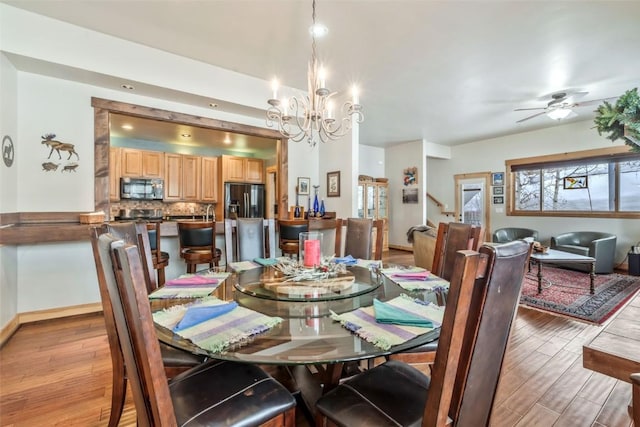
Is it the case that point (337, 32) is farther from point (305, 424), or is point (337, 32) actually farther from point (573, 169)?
point (573, 169)

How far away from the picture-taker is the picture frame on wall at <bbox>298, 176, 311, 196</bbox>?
4.51 meters

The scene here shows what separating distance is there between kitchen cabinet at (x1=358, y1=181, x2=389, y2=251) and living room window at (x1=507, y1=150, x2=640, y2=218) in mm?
2786

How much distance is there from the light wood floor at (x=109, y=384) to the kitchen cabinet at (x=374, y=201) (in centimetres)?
428

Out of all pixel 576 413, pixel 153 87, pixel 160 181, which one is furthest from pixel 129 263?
pixel 160 181

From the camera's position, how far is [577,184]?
5.47m

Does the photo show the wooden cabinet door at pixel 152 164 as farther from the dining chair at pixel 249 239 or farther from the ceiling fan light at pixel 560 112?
the ceiling fan light at pixel 560 112

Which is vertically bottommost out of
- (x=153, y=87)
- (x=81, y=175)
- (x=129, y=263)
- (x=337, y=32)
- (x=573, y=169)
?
(x=129, y=263)

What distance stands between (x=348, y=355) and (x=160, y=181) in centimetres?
594

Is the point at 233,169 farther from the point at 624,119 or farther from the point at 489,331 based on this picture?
the point at 489,331

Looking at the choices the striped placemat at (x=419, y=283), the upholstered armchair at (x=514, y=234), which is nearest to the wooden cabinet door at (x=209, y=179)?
the striped placemat at (x=419, y=283)

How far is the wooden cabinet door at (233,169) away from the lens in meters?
6.15

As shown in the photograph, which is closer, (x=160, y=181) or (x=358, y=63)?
(x=358, y=63)

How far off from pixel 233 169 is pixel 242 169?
0.68ft

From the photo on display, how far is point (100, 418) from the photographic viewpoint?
153cm
